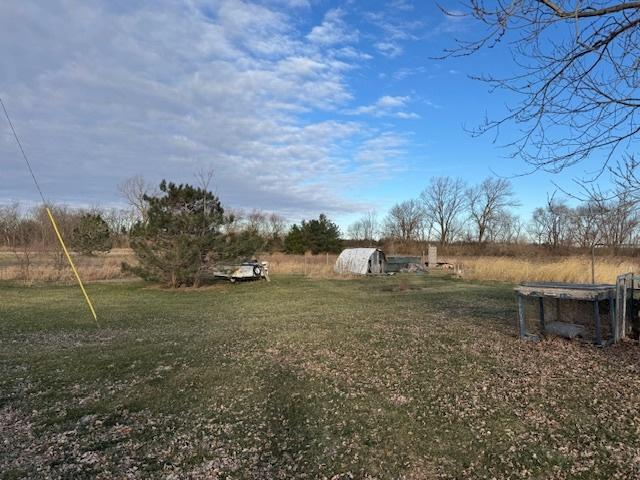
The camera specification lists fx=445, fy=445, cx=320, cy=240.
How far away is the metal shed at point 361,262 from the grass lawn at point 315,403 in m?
18.4

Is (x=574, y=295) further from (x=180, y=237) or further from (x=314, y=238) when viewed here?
(x=314, y=238)

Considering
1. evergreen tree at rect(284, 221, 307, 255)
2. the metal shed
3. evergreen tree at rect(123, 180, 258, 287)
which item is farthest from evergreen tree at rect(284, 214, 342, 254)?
evergreen tree at rect(123, 180, 258, 287)

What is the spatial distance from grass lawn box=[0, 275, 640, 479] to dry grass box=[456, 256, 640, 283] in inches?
523

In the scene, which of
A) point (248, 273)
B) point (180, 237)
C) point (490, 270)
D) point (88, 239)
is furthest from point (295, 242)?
point (180, 237)

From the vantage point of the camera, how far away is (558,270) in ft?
70.3

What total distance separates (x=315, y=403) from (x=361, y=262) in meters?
23.8

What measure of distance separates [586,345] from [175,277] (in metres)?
16.0

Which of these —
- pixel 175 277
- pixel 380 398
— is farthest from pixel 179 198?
pixel 380 398

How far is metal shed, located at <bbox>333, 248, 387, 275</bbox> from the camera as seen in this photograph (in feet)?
92.6

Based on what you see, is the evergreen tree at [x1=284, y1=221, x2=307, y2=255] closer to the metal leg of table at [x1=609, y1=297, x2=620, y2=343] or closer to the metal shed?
the metal shed

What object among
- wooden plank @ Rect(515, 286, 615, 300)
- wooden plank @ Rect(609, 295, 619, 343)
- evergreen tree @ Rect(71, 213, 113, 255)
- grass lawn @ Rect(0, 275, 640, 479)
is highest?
evergreen tree @ Rect(71, 213, 113, 255)

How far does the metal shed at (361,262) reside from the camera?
2823 centimetres

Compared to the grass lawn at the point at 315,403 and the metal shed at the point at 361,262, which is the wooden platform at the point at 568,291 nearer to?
the grass lawn at the point at 315,403

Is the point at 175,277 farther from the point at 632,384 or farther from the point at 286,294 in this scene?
the point at 632,384
